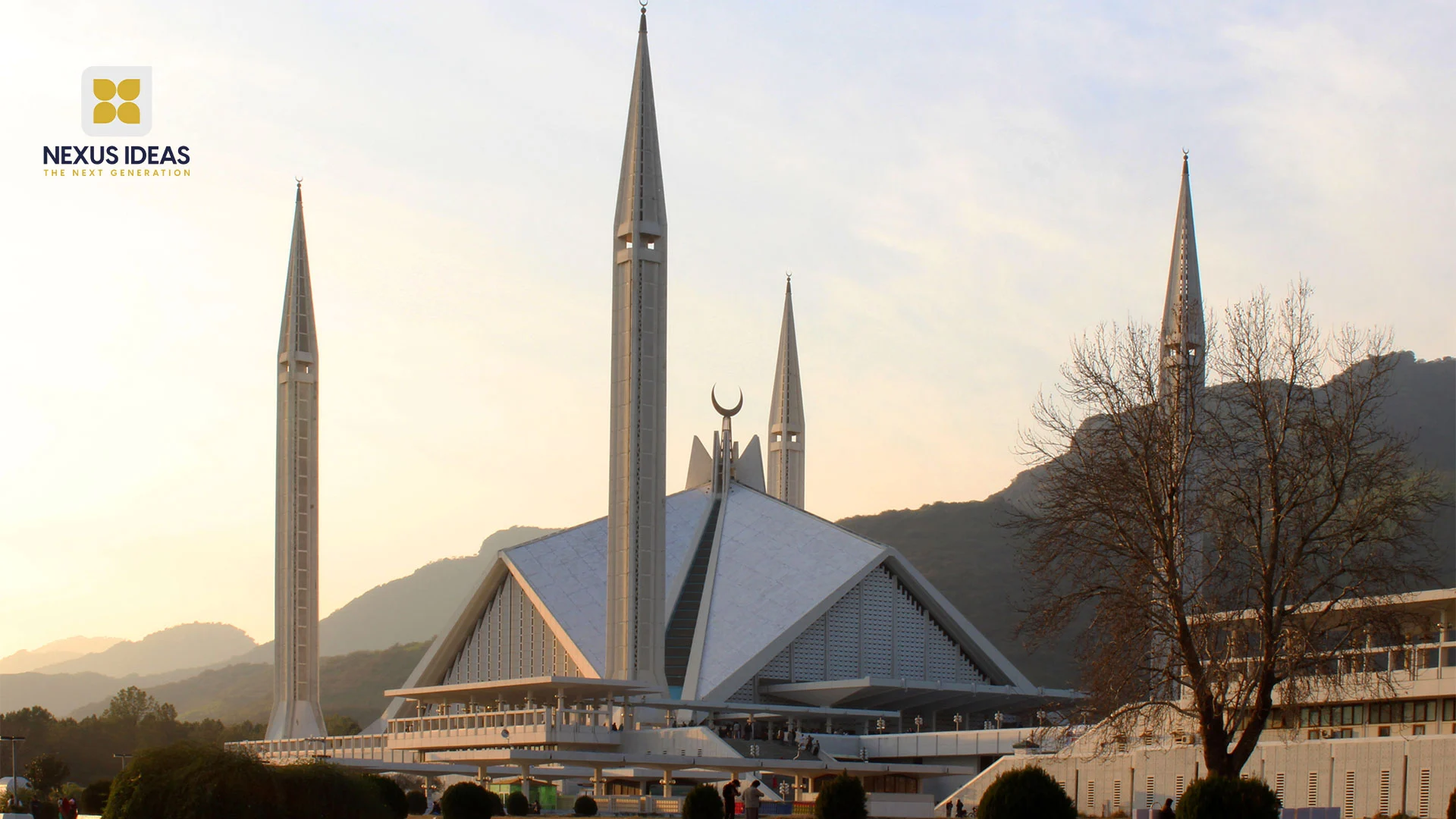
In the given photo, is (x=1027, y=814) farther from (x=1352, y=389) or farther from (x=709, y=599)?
(x=709, y=599)

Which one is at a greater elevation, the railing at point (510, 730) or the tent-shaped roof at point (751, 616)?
the tent-shaped roof at point (751, 616)

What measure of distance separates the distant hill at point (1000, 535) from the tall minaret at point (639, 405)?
44463 millimetres

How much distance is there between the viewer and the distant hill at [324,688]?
397 feet

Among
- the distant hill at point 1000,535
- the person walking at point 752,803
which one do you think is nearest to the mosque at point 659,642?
the person walking at point 752,803

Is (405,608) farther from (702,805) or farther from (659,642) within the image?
(702,805)

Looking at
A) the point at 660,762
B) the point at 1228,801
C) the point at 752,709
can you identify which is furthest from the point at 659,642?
the point at 1228,801

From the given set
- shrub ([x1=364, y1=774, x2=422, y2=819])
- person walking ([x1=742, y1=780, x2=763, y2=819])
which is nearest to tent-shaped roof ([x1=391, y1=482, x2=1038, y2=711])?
shrub ([x1=364, y1=774, x2=422, y2=819])

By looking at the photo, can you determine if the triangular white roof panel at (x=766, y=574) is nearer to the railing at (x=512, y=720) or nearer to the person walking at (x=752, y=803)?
the railing at (x=512, y=720)

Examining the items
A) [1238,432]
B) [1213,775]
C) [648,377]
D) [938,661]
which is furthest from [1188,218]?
[1213,775]

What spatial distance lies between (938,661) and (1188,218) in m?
16.8

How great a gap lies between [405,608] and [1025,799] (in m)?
179

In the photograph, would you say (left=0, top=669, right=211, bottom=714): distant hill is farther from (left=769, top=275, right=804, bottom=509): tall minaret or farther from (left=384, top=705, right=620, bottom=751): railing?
(left=384, top=705, right=620, bottom=751): railing

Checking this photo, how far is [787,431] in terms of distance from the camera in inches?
2351

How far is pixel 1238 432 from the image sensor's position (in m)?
19.0
